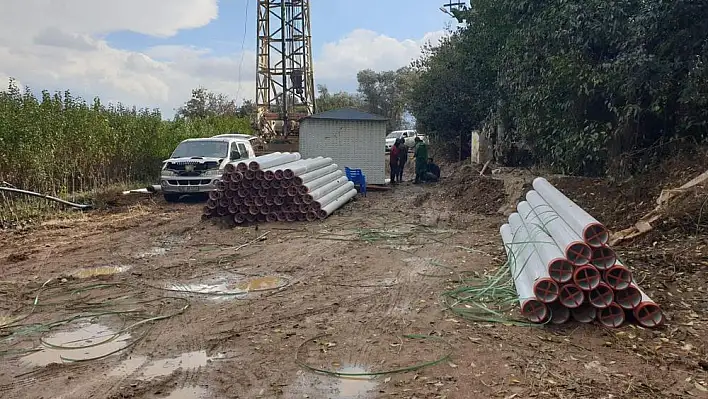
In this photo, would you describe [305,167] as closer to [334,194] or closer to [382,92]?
[334,194]

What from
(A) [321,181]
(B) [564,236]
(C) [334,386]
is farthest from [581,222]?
(A) [321,181]

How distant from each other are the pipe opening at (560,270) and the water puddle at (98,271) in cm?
560

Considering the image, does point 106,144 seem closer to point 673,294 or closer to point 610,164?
point 610,164

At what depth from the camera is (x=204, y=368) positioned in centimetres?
474

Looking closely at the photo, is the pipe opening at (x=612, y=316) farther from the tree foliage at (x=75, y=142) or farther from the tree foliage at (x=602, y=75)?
the tree foliage at (x=75, y=142)

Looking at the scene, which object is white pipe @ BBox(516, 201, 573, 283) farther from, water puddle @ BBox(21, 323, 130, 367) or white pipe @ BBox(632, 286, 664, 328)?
water puddle @ BBox(21, 323, 130, 367)

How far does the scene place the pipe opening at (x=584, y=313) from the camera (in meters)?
5.53

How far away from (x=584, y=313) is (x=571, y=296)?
0.84 ft

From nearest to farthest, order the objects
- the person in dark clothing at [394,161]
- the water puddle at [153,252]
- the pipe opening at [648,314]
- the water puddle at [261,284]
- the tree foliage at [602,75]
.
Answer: the pipe opening at [648,314] < the water puddle at [261,284] < the water puddle at [153,252] < the tree foliage at [602,75] < the person in dark clothing at [394,161]

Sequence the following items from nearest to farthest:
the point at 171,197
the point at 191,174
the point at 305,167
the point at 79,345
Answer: the point at 79,345, the point at 305,167, the point at 191,174, the point at 171,197

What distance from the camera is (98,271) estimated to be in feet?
26.7

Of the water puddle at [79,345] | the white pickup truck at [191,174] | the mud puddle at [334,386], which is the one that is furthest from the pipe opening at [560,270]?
the white pickup truck at [191,174]

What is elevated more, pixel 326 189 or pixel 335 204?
pixel 326 189

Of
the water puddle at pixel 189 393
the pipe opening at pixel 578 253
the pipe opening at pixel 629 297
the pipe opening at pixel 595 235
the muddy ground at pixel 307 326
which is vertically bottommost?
the water puddle at pixel 189 393
